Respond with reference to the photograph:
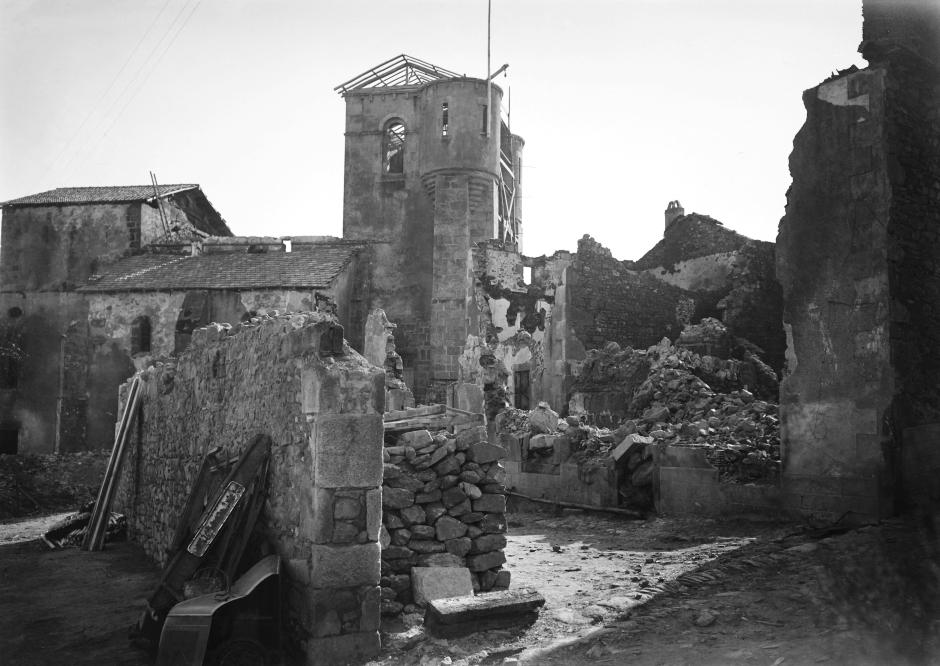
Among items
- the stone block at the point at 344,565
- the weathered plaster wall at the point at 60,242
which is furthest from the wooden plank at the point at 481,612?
the weathered plaster wall at the point at 60,242

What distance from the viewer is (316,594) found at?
575 cm

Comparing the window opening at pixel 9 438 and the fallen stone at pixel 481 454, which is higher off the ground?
the fallen stone at pixel 481 454

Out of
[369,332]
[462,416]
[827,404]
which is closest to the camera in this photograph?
[462,416]

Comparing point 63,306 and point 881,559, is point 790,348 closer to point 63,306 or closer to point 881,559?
point 881,559

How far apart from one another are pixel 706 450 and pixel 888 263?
3.29 metres

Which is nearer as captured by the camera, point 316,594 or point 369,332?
point 316,594

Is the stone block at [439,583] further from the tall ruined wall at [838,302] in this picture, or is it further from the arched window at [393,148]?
the arched window at [393,148]

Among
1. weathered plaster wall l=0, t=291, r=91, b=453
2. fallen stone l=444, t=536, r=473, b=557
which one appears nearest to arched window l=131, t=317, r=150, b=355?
weathered plaster wall l=0, t=291, r=91, b=453

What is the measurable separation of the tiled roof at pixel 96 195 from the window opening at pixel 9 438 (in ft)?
26.1

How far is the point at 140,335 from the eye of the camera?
25.1m

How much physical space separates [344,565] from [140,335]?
21.3 metres

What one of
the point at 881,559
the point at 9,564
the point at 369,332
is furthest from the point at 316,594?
the point at 369,332

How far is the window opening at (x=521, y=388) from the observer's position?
79.9 feet

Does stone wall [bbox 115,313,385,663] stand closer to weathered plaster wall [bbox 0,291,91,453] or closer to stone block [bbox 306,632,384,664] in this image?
stone block [bbox 306,632,384,664]
